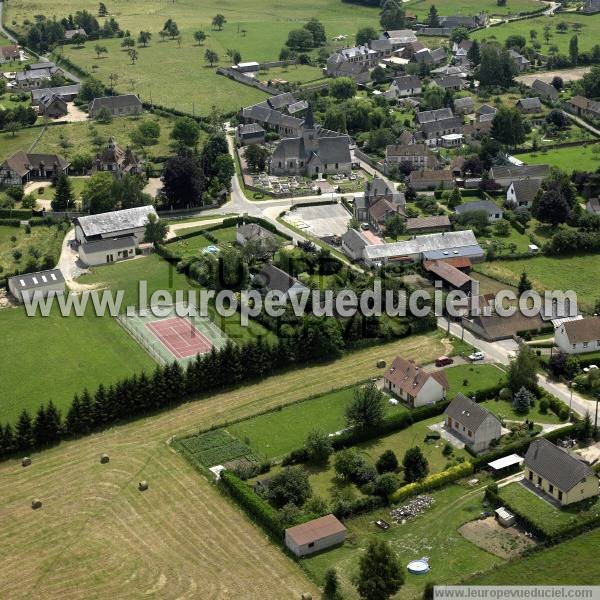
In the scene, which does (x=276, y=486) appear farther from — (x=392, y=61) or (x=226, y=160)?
(x=392, y=61)

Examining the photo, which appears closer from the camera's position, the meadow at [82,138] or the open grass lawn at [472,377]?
the open grass lawn at [472,377]

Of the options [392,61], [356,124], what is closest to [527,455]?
[356,124]

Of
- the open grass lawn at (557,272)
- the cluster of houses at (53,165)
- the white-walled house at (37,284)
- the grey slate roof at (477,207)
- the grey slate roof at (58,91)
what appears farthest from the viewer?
the grey slate roof at (58,91)

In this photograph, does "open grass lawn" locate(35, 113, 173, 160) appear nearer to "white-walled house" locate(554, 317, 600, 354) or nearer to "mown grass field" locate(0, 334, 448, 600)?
"white-walled house" locate(554, 317, 600, 354)

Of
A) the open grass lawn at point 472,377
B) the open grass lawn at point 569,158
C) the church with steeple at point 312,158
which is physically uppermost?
the church with steeple at point 312,158

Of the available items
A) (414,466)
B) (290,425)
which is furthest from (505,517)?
(290,425)

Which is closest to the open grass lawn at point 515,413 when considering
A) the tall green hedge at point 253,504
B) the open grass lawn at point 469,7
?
the tall green hedge at point 253,504

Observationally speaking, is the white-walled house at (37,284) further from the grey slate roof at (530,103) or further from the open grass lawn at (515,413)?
the grey slate roof at (530,103)
